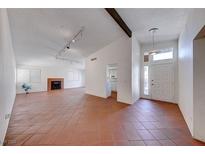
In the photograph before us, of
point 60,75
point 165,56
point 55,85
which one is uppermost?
point 165,56

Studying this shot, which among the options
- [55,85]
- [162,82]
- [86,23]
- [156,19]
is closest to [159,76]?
[162,82]

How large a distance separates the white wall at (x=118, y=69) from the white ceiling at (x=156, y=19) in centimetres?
98

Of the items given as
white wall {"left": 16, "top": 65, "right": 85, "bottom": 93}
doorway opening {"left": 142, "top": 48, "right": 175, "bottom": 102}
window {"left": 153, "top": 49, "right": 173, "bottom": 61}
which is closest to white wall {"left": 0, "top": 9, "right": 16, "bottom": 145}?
doorway opening {"left": 142, "top": 48, "right": 175, "bottom": 102}

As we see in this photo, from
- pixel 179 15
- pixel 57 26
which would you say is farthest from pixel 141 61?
pixel 57 26

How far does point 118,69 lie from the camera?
5312mm

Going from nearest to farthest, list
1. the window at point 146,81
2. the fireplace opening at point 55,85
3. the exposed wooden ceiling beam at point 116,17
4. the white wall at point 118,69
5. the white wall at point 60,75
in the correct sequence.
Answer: the exposed wooden ceiling beam at point 116,17, the white wall at point 118,69, the window at point 146,81, the white wall at point 60,75, the fireplace opening at point 55,85

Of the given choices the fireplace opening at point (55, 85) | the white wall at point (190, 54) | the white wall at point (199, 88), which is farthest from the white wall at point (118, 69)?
the fireplace opening at point (55, 85)

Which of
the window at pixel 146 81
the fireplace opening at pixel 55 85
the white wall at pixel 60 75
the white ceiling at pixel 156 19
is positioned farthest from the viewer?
the fireplace opening at pixel 55 85

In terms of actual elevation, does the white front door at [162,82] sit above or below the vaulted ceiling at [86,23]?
below

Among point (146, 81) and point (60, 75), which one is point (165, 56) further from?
point (60, 75)

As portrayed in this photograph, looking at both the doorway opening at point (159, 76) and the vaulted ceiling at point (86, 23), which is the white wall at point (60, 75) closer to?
the vaulted ceiling at point (86, 23)

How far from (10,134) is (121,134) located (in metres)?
2.32

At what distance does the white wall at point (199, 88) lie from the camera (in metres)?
2.12

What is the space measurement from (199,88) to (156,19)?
229 cm
